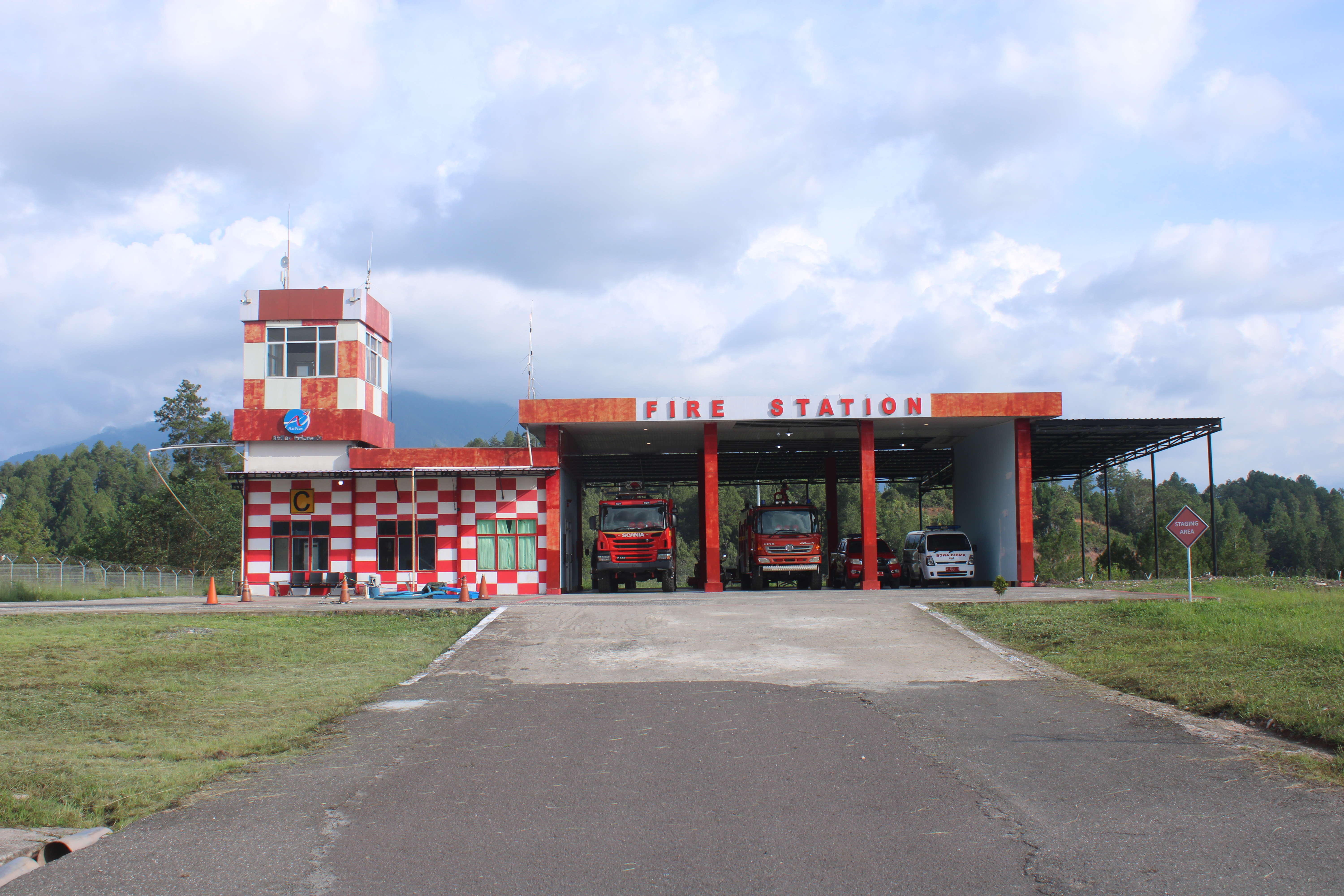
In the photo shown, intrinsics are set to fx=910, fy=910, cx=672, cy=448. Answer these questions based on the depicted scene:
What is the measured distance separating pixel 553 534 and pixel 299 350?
972cm

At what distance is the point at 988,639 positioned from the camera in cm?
1431

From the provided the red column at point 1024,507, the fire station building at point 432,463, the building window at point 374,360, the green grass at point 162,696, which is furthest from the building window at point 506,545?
the red column at point 1024,507

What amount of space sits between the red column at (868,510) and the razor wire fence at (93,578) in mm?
20464

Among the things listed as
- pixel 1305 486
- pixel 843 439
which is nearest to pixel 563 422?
pixel 843 439

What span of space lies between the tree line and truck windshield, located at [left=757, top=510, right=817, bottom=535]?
54.4 ft

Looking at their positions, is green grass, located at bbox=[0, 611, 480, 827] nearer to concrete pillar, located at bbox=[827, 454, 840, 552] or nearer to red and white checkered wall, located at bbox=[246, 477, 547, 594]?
red and white checkered wall, located at bbox=[246, 477, 547, 594]

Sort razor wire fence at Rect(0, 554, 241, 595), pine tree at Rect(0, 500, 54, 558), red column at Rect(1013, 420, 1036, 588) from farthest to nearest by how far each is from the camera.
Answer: pine tree at Rect(0, 500, 54, 558), razor wire fence at Rect(0, 554, 241, 595), red column at Rect(1013, 420, 1036, 588)

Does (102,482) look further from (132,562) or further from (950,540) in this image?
(950,540)

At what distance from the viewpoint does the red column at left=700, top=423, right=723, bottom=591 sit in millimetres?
26609

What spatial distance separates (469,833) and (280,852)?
3.25ft

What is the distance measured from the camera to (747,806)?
5.63m

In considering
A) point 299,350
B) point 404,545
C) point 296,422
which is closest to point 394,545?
point 404,545

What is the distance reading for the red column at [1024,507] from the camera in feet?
86.8

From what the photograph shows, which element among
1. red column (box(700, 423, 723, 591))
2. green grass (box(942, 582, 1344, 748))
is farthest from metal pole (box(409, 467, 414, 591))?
green grass (box(942, 582, 1344, 748))
